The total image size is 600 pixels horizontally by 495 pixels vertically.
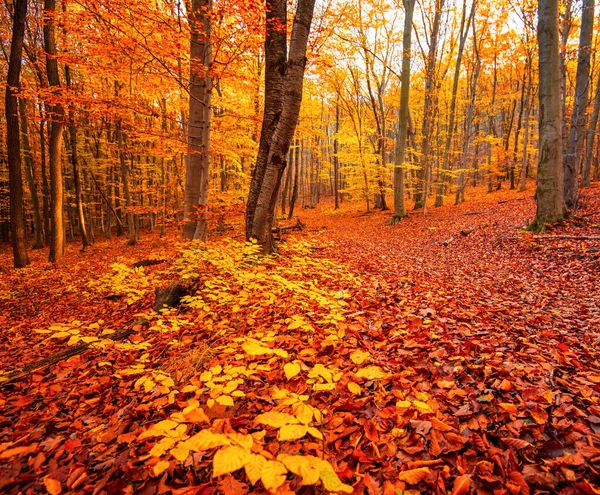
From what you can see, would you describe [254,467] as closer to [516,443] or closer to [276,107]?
[516,443]

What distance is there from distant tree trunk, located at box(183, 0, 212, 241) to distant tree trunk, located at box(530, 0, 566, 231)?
8524 millimetres

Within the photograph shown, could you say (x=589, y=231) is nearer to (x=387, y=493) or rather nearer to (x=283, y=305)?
(x=283, y=305)

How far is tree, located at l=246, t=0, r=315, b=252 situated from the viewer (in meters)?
5.35

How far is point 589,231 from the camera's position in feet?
24.9

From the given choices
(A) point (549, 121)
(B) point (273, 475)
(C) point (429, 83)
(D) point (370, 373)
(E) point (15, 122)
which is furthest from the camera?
(C) point (429, 83)

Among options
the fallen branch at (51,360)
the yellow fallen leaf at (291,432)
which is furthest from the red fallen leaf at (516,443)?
the fallen branch at (51,360)

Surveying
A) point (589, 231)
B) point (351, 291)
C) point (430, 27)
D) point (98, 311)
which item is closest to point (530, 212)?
point (589, 231)

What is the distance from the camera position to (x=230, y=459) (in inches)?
55.6

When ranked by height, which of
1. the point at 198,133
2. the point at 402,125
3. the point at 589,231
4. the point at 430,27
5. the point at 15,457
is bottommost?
the point at 15,457

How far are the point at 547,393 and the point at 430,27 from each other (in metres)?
20.1

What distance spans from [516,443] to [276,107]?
6.07 metres

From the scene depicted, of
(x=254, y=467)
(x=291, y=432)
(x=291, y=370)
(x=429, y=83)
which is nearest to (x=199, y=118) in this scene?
(x=291, y=370)

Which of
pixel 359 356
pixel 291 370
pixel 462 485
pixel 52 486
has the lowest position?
pixel 52 486

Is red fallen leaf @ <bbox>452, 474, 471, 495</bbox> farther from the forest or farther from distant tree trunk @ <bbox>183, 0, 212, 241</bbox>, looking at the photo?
distant tree trunk @ <bbox>183, 0, 212, 241</bbox>
